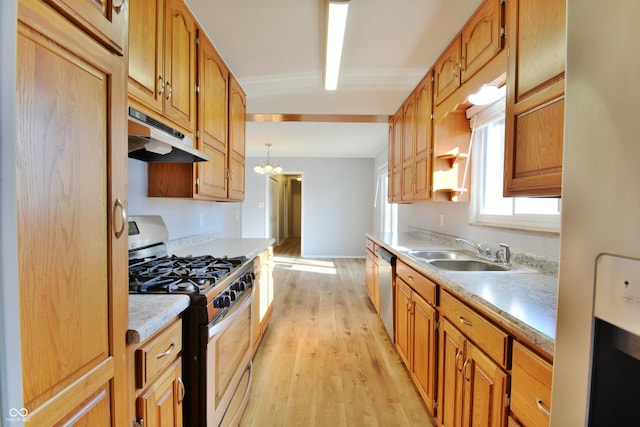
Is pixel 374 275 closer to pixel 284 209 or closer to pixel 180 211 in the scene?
pixel 180 211

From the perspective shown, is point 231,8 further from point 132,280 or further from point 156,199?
point 132,280

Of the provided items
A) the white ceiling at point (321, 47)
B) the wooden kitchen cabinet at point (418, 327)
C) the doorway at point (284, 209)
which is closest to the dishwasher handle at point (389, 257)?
the wooden kitchen cabinet at point (418, 327)

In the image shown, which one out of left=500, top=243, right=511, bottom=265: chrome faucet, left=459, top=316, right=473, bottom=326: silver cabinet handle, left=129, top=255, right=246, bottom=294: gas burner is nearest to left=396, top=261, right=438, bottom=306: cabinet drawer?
left=459, top=316, right=473, bottom=326: silver cabinet handle

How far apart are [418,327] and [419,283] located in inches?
11.5

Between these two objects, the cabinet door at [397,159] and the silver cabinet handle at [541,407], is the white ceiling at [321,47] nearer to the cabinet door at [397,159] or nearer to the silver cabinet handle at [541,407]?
the cabinet door at [397,159]

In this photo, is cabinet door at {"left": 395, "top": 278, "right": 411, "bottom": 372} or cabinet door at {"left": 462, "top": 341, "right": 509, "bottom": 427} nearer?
cabinet door at {"left": 462, "top": 341, "right": 509, "bottom": 427}

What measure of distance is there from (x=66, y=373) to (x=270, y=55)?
227 centimetres

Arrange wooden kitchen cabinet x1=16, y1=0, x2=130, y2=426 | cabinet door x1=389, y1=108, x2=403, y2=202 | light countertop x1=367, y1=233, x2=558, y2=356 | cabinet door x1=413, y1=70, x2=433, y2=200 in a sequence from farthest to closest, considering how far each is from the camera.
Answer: cabinet door x1=389, y1=108, x2=403, y2=202 → cabinet door x1=413, y1=70, x2=433, y2=200 → light countertop x1=367, y1=233, x2=558, y2=356 → wooden kitchen cabinet x1=16, y1=0, x2=130, y2=426

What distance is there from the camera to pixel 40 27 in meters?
0.54

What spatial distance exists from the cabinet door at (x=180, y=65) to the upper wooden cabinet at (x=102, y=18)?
822 mm

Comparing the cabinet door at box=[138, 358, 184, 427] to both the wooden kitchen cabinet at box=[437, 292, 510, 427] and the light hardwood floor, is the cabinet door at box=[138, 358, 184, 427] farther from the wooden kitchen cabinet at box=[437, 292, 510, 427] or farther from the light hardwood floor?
the wooden kitchen cabinet at box=[437, 292, 510, 427]

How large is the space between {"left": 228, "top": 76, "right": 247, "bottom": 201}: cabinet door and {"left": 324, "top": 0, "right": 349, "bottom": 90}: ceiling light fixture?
2.76 ft

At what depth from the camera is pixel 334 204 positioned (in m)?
6.96

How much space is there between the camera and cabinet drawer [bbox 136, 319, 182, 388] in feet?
2.76
